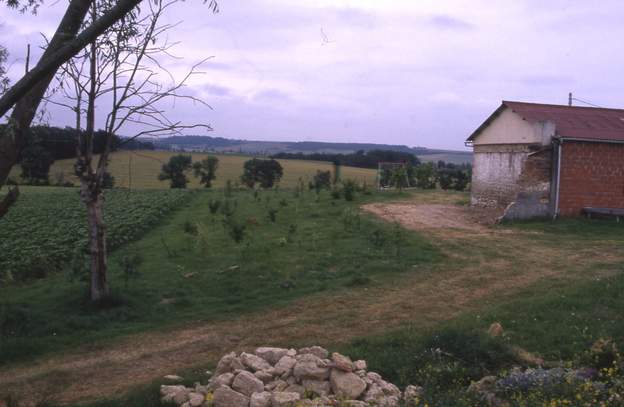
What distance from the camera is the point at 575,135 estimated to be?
55.8 ft

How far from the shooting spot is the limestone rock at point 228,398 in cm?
531

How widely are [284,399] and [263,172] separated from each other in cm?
3352

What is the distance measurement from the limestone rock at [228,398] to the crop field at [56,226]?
285 inches

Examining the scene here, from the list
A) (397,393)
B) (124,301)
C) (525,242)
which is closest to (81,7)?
(397,393)

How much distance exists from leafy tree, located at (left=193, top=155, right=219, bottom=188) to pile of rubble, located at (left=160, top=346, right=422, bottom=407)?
1271 inches

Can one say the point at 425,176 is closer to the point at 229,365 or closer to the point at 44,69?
the point at 229,365

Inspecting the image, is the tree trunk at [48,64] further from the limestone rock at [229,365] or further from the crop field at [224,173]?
the crop field at [224,173]

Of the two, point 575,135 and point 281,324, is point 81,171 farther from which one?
point 575,135

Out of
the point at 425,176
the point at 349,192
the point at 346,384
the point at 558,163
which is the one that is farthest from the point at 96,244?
the point at 425,176

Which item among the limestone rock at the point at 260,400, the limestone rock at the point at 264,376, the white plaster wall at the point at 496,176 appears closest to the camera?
the limestone rock at the point at 260,400

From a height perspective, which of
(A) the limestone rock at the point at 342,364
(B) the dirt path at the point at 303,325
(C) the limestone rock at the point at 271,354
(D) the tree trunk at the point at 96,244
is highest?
(D) the tree trunk at the point at 96,244

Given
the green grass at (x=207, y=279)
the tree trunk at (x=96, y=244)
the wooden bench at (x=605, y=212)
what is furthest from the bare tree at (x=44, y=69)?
the wooden bench at (x=605, y=212)

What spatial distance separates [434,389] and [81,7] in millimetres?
4395

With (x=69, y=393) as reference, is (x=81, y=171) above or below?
above
